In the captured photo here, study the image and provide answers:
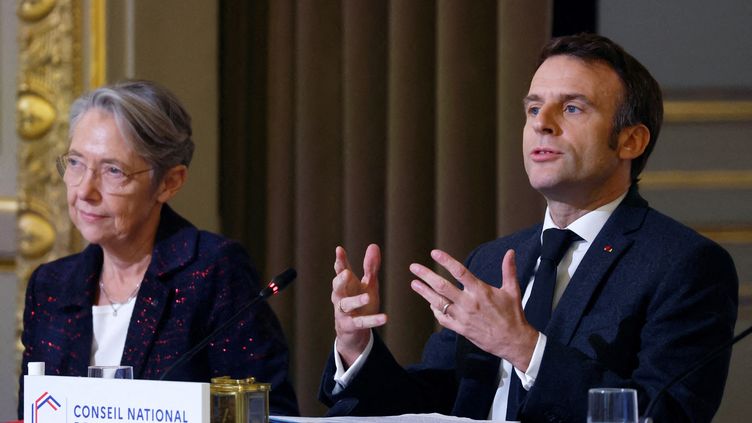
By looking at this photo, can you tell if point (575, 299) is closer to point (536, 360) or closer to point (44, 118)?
point (536, 360)

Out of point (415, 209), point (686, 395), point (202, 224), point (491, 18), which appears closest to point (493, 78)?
point (491, 18)

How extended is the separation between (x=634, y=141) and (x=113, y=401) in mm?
1144

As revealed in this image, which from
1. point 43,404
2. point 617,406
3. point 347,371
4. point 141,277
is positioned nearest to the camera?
point 617,406

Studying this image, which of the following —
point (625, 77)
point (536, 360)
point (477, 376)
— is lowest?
point (477, 376)

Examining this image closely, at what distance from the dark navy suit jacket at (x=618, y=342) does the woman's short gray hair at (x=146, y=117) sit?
2.68ft

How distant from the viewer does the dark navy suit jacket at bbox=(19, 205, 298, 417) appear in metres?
2.60

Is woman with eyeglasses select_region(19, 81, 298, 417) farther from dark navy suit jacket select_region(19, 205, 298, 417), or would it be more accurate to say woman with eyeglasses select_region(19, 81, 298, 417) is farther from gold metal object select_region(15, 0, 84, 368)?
gold metal object select_region(15, 0, 84, 368)

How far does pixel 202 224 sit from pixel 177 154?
2.67ft

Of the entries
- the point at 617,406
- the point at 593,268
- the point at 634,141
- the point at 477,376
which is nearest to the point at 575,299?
the point at 593,268

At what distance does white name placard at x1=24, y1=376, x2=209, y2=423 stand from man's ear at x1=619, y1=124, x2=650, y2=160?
1.05 meters

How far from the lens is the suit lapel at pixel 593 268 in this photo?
2150 millimetres

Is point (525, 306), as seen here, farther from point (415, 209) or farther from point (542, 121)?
point (415, 209)

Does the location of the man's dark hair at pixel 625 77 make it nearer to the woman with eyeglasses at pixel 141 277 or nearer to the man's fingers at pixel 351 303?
the man's fingers at pixel 351 303

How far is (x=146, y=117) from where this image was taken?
2.74 metres
